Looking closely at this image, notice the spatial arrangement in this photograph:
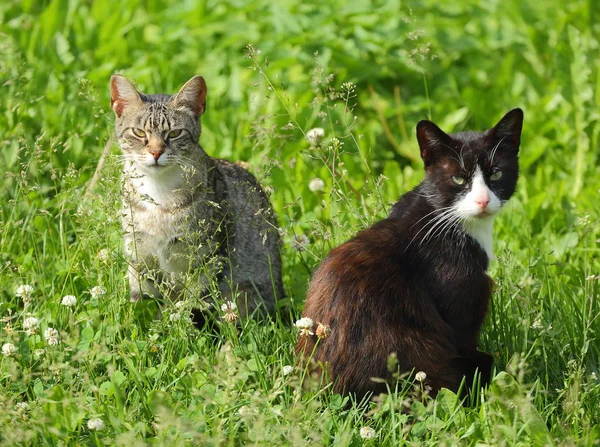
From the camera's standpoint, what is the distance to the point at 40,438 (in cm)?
315

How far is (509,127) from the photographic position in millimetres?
3838

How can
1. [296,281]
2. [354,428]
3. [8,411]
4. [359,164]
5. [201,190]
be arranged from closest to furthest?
[8,411]
[354,428]
[201,190]
[296,281]
[359,164]

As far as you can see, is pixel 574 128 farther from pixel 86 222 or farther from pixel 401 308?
pixel 86 222

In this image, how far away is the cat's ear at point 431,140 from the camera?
377 centimetres

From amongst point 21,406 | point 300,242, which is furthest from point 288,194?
point 21,406

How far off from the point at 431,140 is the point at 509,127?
0.33 meters

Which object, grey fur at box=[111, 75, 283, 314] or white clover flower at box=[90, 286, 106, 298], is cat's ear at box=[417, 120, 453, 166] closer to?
grey fur at box=[111, 75, 283, 314]

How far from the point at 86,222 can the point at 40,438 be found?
94 cm

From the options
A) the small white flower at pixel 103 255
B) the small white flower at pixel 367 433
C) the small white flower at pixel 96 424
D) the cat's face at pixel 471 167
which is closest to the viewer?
the small white flower at pixel 96 424

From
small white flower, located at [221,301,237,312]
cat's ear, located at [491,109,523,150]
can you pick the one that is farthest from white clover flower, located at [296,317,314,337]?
cat's ear, located at [491,109,523,150]

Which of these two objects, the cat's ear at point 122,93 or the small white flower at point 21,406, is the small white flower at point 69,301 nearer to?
the small white flower at point 21,406

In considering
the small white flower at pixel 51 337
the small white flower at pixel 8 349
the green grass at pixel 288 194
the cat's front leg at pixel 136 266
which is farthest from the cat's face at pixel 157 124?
the small white flower at pixel 8 349

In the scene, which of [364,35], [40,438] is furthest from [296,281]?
[364,35]

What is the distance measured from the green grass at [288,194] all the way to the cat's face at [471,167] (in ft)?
1.17
